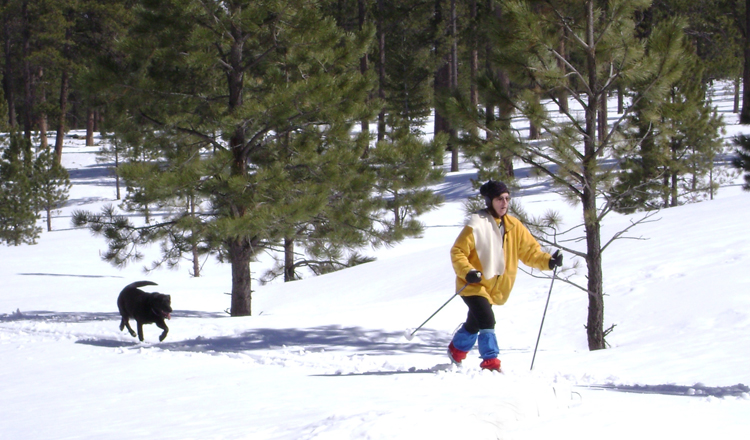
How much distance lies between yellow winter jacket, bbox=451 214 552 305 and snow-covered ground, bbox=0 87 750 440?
633 mm

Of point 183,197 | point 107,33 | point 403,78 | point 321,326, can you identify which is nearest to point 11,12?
point 107,33

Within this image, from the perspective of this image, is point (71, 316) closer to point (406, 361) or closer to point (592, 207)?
point (406, 361)

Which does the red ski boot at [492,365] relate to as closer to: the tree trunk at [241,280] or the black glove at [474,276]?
the black glove at [474,276]

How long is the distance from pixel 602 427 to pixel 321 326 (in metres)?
5.91

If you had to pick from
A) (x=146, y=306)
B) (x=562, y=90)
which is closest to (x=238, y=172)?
(x=146, y=306)

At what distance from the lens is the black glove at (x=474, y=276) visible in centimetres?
480

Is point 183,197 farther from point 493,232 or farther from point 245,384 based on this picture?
point 493,232

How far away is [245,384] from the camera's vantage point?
5.38m

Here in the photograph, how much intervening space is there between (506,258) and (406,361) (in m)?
1.98

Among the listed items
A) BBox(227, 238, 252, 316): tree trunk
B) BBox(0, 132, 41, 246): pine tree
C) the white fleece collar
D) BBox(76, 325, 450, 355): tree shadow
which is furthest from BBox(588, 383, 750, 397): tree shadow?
BBox(0, 132, 41, 246): pine tree

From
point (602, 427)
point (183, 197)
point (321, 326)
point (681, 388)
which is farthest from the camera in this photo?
point (183, 197)

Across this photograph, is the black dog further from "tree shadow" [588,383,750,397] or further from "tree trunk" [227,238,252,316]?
"tree shadow" [588,383,750,397]

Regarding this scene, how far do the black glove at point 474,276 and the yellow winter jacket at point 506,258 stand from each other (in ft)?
0.32

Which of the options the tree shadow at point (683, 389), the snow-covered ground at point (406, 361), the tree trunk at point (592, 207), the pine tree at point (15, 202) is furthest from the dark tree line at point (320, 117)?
the pine tree at point (15, 202)
